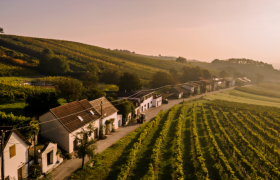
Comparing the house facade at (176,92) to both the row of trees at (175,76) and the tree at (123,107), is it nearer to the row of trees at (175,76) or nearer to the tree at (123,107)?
the row of trees at (175,76)

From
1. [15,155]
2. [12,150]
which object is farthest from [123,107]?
[12,150]

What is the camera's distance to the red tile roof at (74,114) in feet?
79.5

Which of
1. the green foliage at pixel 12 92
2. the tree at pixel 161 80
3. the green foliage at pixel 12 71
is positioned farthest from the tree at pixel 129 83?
the green foliage at pixel 12 92

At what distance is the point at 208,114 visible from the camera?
5159 centimetres

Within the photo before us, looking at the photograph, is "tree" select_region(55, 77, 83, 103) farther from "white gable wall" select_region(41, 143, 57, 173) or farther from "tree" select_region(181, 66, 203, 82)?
"tree" select_region(181, 66, 203, 82)

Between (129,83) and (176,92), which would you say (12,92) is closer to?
(129,83)

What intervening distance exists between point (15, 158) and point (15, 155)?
26 centimetres

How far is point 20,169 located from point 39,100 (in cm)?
1259

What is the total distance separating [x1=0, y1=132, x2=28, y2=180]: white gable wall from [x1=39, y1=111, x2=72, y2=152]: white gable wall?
17.3 feet

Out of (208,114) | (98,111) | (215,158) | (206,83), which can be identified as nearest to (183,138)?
(215,158)

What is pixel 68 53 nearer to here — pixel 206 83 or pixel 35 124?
pixel 206 83

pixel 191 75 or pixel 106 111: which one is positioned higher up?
pixel 191 75

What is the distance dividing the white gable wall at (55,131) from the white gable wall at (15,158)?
207 inches

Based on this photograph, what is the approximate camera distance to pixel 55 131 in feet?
78.2
